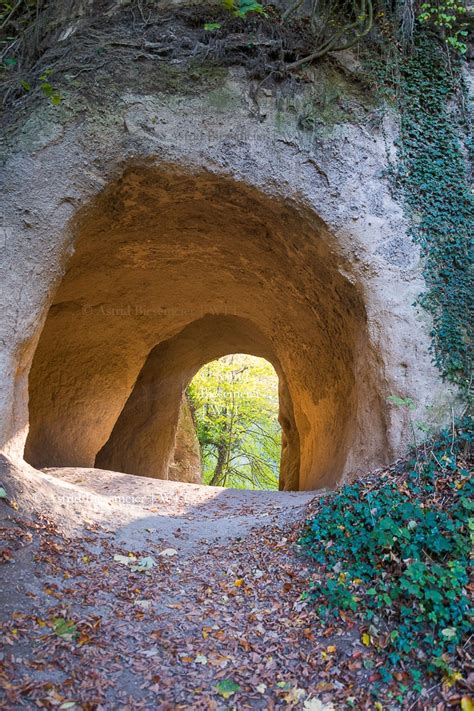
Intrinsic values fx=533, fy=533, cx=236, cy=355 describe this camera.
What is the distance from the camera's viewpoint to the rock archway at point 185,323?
20.6 ft

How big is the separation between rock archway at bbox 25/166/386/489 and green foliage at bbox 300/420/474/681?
1.12 meters

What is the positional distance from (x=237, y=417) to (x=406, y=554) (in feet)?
48.4

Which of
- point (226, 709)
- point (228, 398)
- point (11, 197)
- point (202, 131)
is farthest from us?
point (228, 398)

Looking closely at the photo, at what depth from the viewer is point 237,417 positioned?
61.0 ft

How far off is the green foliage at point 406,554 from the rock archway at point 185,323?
1124 mm

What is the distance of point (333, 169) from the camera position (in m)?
6.02

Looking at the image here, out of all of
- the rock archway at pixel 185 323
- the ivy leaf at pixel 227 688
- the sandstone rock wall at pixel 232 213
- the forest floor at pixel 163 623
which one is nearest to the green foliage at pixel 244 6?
the sandstone rock wall at pixel 232 213

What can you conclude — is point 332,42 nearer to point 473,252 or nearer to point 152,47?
point 152,47

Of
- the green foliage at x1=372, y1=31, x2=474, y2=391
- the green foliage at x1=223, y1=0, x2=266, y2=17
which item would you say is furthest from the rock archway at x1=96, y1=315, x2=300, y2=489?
the green foliage at x1=223, y1=0, x2=266, y2=17

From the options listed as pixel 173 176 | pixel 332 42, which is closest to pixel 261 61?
pixel 332 42

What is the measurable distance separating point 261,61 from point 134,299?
460 centimetres

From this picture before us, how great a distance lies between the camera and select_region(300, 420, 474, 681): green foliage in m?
3.44

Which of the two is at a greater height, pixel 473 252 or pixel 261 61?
pixel 261 61

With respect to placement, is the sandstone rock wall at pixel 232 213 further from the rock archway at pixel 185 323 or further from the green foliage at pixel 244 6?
the green foliage at pixel 244 6
